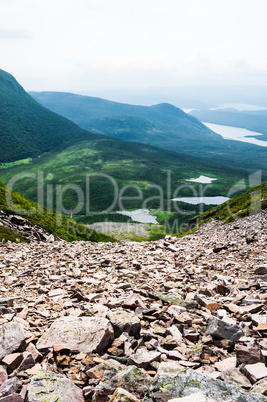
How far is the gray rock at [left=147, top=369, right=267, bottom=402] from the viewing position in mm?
5688

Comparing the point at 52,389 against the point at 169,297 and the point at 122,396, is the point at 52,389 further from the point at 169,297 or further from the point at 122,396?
the point at 169,297

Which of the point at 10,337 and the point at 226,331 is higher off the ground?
the point at 10,337

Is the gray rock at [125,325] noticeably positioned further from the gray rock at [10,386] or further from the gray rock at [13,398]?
the gray rock at [13,398]

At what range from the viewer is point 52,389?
20.6 ft

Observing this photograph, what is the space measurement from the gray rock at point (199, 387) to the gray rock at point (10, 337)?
414 cm

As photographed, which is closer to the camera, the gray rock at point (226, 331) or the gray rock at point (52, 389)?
the gray rock at point (52, 389)

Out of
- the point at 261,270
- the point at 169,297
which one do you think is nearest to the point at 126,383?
the point at 169,297

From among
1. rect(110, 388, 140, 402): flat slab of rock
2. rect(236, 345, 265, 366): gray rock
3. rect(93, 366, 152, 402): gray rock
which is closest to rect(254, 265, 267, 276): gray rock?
rect(236, 345, 265, 366): gray rock

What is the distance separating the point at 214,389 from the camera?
584 centimetres

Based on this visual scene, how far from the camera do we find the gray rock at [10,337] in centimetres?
768

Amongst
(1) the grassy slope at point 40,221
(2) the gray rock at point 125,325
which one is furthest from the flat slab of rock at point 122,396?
(1) the grassy slope at point 40,221

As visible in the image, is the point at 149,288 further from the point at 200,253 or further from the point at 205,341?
the point at 200,253

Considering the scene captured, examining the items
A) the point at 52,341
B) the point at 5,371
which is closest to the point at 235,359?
the point at 52,341

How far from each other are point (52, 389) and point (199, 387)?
3275 millimetres
